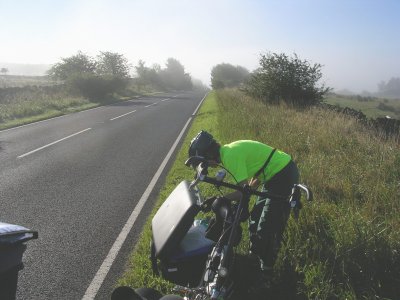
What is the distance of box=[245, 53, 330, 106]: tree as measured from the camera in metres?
18.6

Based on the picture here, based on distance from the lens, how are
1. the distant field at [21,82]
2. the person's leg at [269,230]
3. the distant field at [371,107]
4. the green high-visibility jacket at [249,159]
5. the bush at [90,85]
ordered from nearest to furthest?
the green high-visibility jacket at [249,159]
the person's leg at [269,230]
the bush at [90,85]
the distant field at [21,82]
the distant field at [371,107]

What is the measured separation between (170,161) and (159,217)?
6.84 m

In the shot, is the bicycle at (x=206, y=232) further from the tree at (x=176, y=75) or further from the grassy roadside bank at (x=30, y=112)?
the tree at (x=176, y=75)

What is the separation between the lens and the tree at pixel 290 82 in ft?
60.9

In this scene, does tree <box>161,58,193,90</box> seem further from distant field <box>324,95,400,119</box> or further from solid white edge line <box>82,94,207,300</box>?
solid white edge line <box>82,94,207,300</box>

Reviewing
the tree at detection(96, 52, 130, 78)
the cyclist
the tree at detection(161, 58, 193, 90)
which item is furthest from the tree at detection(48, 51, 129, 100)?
the tree at detection(161, 58, 193, 90)

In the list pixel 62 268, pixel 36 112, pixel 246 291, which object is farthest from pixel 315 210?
pixel 36 112

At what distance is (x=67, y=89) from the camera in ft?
120

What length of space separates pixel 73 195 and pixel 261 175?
13.8 ft

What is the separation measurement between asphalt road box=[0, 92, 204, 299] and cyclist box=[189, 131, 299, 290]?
1.70 meters

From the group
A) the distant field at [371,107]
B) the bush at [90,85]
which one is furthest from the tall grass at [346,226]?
the distant field at [371,107]

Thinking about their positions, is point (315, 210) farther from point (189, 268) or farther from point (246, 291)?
point (189, 268)

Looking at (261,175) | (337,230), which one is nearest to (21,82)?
(261,175)

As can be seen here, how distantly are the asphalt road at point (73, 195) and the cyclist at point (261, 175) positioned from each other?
1.70m
